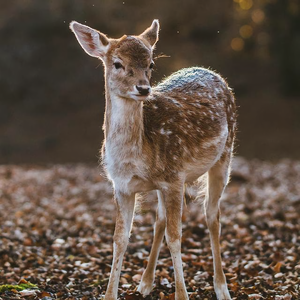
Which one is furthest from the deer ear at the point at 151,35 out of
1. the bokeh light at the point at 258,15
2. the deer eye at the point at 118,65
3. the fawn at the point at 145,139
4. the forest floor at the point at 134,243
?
the bokeh light at the point at 258,15

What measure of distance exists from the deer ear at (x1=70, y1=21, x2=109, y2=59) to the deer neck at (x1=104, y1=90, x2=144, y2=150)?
1.37 feet

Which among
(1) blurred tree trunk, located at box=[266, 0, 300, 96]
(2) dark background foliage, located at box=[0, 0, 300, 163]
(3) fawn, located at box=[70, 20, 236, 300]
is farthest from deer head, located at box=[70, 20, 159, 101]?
(1) blurred tree trunk, located at box=[266, 0, 300, 96]

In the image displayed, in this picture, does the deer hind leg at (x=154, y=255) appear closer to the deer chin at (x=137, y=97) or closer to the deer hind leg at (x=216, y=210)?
the deer hind leg at (x=216, y=210)

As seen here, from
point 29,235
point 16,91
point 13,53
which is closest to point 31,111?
point 16,91

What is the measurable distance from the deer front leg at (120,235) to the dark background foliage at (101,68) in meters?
14.2

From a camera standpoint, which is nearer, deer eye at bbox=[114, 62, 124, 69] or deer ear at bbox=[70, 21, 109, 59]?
deer eye at bbox=[114, 62, 124, 69]

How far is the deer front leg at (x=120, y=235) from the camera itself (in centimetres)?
495

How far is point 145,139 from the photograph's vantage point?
496 centimetres

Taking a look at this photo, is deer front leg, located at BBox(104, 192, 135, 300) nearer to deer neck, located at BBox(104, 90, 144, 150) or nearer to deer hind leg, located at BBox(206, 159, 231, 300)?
deer neck, located at BBox(104, 90, 144, 150)

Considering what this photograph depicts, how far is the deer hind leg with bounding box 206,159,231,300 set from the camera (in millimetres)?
5613

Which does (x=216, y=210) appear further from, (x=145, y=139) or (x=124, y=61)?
(x=124, y=61)

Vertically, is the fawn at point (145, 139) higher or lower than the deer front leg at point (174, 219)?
higher

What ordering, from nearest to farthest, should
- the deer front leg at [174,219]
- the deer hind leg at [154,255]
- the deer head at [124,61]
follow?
the deer head at [124,61], the deer front leg at [174,219], the deer hind leg at [154,255]

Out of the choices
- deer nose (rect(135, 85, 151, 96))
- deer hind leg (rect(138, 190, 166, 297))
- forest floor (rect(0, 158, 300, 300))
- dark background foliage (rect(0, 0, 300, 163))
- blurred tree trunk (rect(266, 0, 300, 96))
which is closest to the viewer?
deer nose (rect(135, 85, 151, 96))
